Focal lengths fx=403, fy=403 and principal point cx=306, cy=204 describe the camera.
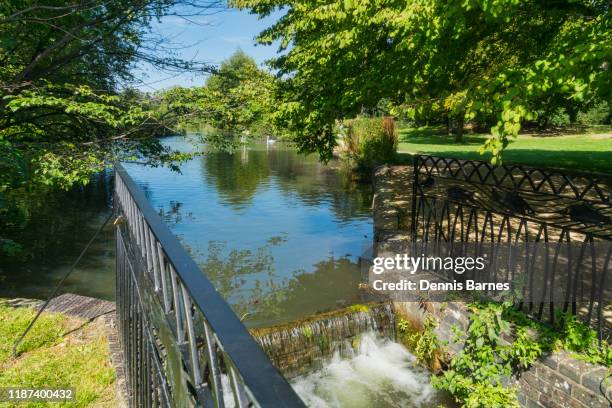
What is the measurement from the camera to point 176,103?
8195mm

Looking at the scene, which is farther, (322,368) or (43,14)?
(43,14)

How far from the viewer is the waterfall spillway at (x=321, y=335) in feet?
19.8

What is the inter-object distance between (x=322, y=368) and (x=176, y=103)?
18.9 feet

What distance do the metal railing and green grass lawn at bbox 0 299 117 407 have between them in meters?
1.59

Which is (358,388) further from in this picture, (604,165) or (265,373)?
(604,165)

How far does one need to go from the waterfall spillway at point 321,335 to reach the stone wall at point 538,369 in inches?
17.2

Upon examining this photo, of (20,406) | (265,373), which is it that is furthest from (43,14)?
(265,373)

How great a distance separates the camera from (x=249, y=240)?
11.9 m

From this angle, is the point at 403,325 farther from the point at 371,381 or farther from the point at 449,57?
the point at 449,57

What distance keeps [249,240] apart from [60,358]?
7.72 meters

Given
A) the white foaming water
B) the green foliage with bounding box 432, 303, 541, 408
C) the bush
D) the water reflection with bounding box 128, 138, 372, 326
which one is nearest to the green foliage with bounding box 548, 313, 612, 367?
the green foliage with bounding box 432, 303, 541, 408

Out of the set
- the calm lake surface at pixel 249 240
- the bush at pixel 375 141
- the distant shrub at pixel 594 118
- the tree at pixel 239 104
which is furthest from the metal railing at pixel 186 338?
the distant shrub at pixel 594 118

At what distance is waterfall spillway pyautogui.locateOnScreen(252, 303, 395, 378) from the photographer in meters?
6.04

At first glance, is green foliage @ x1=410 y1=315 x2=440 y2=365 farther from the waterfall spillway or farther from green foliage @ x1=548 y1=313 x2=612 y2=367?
green foliage @ x1=548 y1=313 x2=612 y2=367
